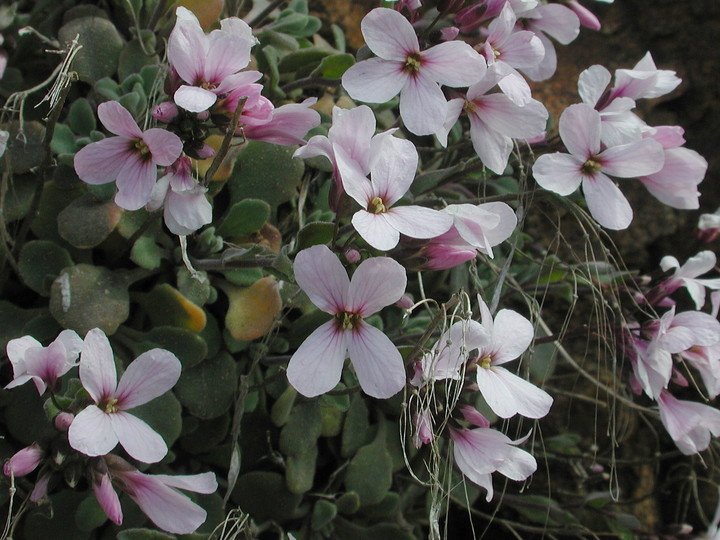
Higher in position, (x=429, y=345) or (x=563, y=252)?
(x=429, y=345)

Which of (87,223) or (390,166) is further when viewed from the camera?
(87,223)

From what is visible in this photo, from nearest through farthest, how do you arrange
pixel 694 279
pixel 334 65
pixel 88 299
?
pixel 88 299, pixel 694 279, pixel 334 65

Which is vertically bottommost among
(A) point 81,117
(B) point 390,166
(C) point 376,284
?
(A) point 81,117

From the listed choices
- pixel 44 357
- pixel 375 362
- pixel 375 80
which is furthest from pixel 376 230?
pixel 44 357

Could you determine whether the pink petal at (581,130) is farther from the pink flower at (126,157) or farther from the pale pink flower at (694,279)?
the pink flower at (126,157)

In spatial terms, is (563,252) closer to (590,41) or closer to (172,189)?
(590,41)

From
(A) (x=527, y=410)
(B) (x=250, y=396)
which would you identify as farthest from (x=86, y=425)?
(A) (x=527, y=410)

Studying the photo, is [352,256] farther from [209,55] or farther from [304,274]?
[209,55]

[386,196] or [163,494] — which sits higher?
[386,196]
